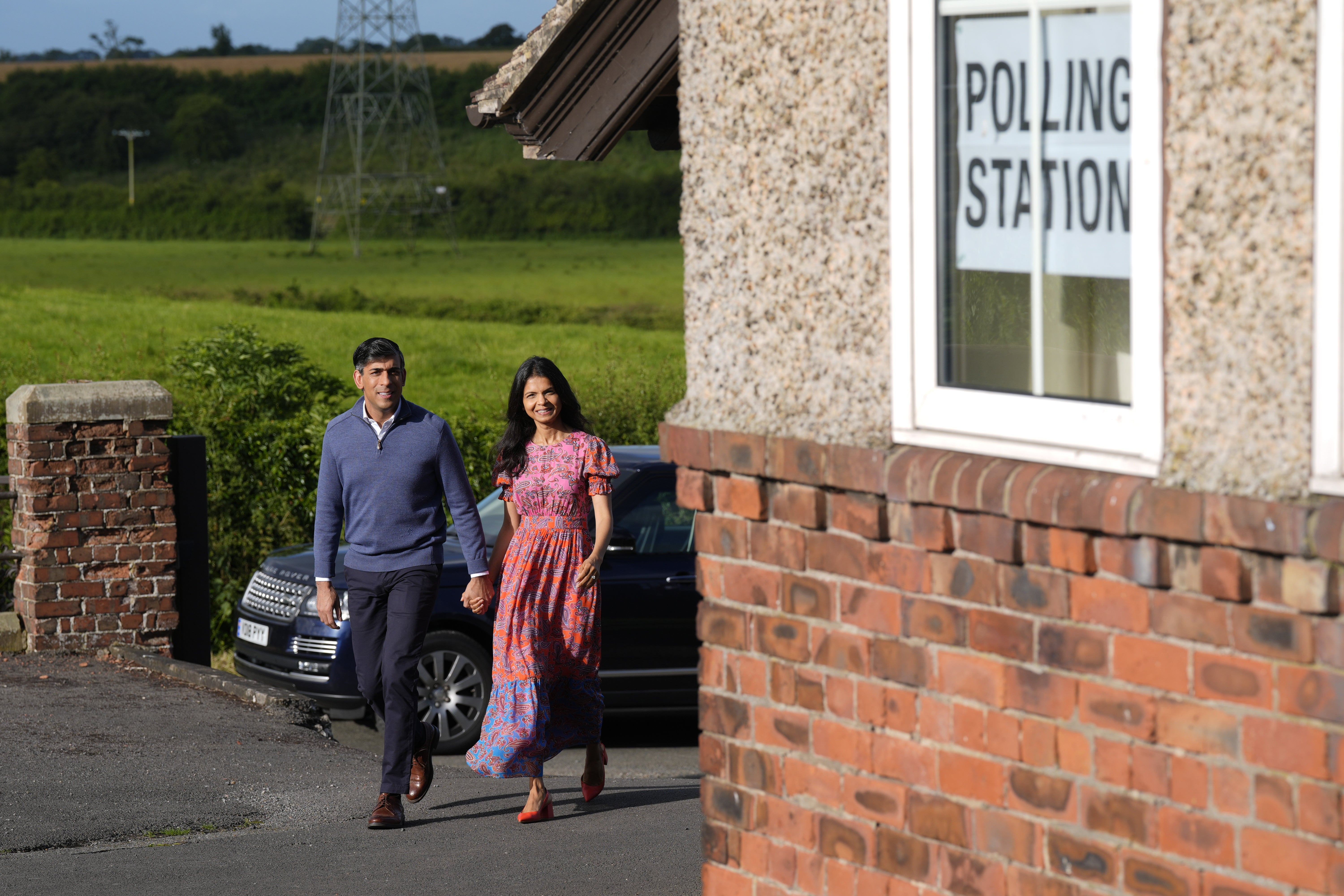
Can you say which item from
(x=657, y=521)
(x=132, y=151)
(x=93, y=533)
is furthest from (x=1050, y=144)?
(x=132, y=151)

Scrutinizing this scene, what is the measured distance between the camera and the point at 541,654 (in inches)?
226

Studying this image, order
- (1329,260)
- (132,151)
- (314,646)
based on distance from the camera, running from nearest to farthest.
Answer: (1329,260)
(314,646)
(132,151)

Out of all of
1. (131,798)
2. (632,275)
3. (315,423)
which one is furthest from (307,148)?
(131,798)

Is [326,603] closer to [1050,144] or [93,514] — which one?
[93,514]

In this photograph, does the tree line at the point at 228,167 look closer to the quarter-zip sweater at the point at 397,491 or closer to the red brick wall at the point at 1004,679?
the quarter-zip sweater at the point at 397,491

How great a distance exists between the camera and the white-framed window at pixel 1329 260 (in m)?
2.15

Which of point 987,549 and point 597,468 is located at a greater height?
point 987,549

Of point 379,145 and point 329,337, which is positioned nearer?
point 329,337

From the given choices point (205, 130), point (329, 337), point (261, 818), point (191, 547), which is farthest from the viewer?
point (205, 130)

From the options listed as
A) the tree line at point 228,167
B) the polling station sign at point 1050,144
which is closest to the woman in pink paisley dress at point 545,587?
the polling station sign at point 1050,144

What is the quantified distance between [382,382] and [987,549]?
3.41m

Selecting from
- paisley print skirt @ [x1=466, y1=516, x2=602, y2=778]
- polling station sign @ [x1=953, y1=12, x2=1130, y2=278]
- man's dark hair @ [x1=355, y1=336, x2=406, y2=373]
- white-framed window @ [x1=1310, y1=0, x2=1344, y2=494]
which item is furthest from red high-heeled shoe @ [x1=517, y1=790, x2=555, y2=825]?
white-framed window @ [x1=1310, y1=0, x2=1344, y2=494]

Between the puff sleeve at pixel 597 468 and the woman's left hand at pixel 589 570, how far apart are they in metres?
0.24

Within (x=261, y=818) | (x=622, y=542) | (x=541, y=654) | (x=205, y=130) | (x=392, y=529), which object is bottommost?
(x=261, y=818)
